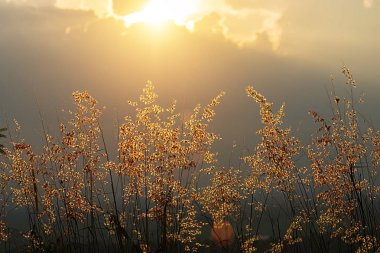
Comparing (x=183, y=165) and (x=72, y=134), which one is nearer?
(x=183, y=165)

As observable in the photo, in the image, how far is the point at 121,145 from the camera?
5730 mm

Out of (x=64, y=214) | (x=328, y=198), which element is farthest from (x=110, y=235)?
(x=328, y=198)

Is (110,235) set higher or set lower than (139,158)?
lower

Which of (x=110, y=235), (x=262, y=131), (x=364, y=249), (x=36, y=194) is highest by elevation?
(x=262, y=131)

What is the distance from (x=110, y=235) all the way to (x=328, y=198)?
8.46 ft

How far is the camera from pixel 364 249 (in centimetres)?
520

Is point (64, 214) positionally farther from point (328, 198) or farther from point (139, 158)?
point (328, 198)

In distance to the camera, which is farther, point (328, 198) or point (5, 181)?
point (5, 181)

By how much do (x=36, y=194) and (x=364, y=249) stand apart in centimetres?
377

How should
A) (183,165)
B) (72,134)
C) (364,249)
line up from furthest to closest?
(72,134) < (183,165) < (364,249)

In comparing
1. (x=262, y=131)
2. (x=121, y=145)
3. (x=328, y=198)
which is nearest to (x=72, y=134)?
(x=121, y=145)

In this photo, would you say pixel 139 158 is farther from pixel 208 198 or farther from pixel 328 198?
pixel 328 198

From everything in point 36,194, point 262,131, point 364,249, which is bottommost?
point 364,249

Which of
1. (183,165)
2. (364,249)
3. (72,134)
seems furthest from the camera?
(72,134)
